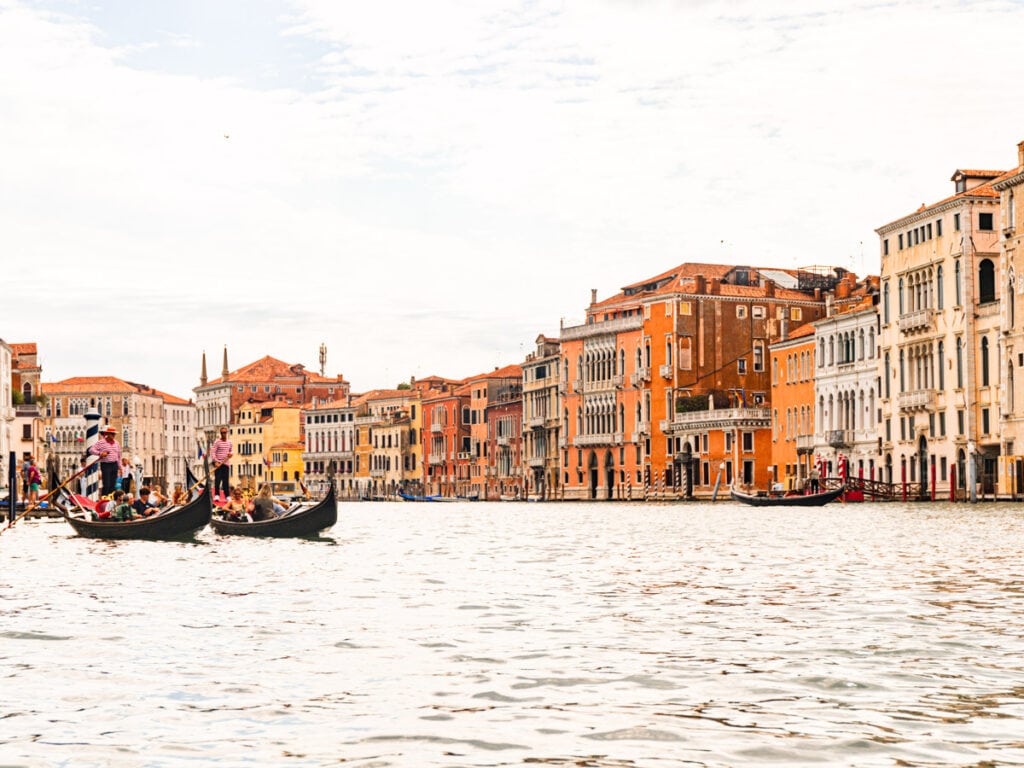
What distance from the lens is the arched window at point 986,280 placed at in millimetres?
57375

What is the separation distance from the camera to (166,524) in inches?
1039

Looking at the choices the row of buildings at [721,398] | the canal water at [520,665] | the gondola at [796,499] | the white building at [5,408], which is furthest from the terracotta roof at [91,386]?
the canal water at [520,665]

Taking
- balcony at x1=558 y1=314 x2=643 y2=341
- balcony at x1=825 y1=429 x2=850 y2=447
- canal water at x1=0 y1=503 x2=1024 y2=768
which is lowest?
canal water at x1=0 y1=503 x2=1024 y2=768

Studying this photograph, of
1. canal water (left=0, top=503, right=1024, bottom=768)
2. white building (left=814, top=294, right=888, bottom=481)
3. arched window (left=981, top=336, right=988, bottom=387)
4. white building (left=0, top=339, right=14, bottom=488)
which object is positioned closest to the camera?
canal water (left=0, top=503, right=1024, bottom=768)

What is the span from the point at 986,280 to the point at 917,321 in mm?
3351

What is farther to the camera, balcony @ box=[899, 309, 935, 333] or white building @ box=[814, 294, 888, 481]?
white building @ box=[814, 294, 888, 481]

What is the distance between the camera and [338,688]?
9000 mm

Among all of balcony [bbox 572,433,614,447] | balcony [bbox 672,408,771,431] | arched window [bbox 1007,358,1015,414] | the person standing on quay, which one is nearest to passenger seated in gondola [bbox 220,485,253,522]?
the person standing on quay

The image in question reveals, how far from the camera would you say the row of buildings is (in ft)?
188

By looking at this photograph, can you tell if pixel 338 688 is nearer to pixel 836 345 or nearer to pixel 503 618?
pixel 503 618

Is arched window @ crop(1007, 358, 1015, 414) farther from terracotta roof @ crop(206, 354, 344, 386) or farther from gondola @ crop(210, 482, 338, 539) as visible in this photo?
terracotta roof @ crop(206, 354, 344, 386)

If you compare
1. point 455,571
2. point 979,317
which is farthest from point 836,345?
point 455,571

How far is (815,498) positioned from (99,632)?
43.9 metres

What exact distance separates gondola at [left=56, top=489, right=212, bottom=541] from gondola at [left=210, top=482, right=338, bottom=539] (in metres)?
1.48
